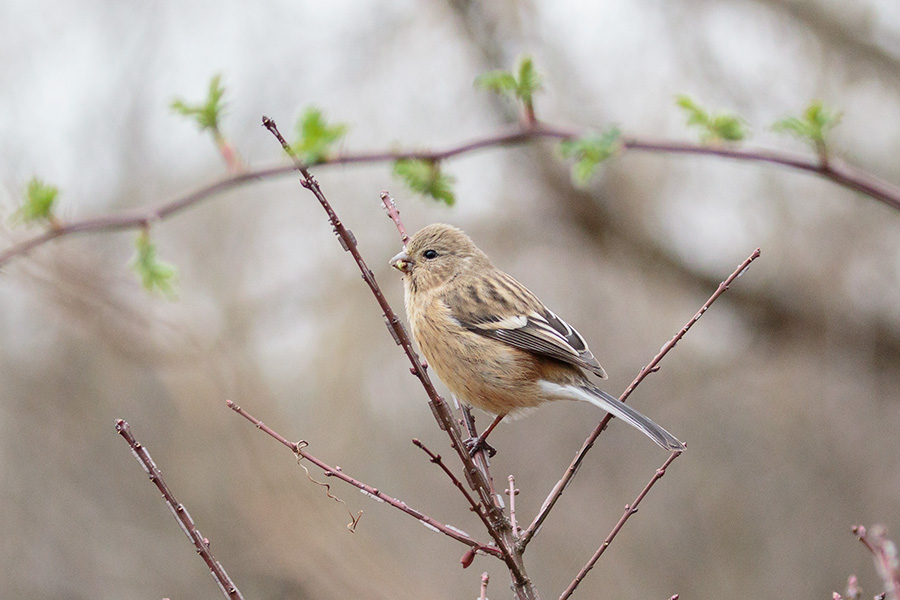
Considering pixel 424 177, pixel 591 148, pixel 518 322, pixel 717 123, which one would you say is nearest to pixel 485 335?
pixel 518 322

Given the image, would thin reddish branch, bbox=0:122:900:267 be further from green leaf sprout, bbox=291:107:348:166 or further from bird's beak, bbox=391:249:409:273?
bird's beak, bbox=391:249:409:273

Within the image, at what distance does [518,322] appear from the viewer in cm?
410

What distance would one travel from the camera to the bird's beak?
4322mm

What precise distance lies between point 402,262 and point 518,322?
76 cm

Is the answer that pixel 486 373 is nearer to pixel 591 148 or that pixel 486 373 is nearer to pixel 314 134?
pixel 591 148

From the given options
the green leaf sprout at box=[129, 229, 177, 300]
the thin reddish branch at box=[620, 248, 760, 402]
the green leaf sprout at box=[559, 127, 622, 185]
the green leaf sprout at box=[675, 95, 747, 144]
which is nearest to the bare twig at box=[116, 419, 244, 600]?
the thin reddish branch at box=[620, 248, 760, 402]

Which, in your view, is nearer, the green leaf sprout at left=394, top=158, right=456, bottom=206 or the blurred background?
the green leaf sprout at left=394, top=158, right=456, bottom=206

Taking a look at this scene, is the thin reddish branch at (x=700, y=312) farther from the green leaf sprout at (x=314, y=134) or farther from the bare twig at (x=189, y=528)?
the green leaf sprout at (x=314, y=134)

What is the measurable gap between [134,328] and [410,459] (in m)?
3.55

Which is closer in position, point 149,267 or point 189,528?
point 189,528

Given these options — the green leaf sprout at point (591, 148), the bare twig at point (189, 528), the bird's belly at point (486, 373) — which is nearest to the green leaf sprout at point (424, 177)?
the green leaf sprout at point (591, 148)

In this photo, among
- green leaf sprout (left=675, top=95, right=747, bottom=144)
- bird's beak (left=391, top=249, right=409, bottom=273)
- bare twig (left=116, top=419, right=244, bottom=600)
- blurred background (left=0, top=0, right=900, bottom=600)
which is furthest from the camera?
blurred background (left=0, top=0, right=900, bottom=600)

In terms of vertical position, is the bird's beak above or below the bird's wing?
above

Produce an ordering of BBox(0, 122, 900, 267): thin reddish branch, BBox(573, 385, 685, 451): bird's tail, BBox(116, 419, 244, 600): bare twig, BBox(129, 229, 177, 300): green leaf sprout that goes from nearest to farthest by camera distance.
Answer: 1. BBox(116, 419, 244, 600): bare twig
2. BBox(573, 385, 685, 451): bird's tail
3. BBox(0, 122, 900, 267): thin reddish branch
4. BBox(129, 229, 177, 300): green leaf sprout
